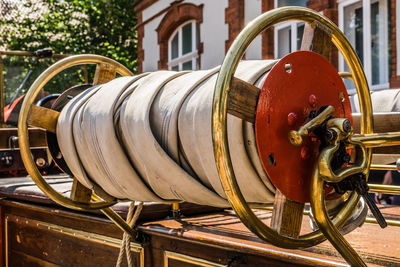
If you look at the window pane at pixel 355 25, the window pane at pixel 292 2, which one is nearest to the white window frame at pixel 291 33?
the window pane at pixel 292 2

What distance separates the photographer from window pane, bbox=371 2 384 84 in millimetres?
4941

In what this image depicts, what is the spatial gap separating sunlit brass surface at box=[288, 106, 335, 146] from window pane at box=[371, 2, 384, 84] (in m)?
4.49

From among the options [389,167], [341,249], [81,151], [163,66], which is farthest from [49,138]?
[163,66]

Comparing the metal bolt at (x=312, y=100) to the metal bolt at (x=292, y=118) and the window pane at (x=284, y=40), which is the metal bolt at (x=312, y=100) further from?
the window pane at (x=284, y=40)

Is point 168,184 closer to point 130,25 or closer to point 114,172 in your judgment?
point 114,172

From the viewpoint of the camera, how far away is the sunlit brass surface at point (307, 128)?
0.76 m

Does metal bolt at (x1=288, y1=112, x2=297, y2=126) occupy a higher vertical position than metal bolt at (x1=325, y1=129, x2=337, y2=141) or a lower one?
higher

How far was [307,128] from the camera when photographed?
0.78 m

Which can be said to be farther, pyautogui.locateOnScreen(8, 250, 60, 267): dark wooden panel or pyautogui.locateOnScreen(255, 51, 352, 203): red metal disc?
pyautogui.locateOnScreen(8, 250, 60, 267): dark wooden panel

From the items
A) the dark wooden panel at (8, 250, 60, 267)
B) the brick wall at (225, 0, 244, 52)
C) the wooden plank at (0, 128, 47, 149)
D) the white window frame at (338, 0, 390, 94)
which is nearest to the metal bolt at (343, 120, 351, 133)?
the wooden plank at (0, 128, 47, 149)

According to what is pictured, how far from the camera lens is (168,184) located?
919 mm

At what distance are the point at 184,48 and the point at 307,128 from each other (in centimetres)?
745

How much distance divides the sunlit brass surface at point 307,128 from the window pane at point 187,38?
724 cm

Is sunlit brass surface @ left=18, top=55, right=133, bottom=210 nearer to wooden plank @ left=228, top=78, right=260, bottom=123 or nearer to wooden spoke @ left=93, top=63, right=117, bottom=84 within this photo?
wooden spoke @ left=93, top=63, right=117, bottom=84
